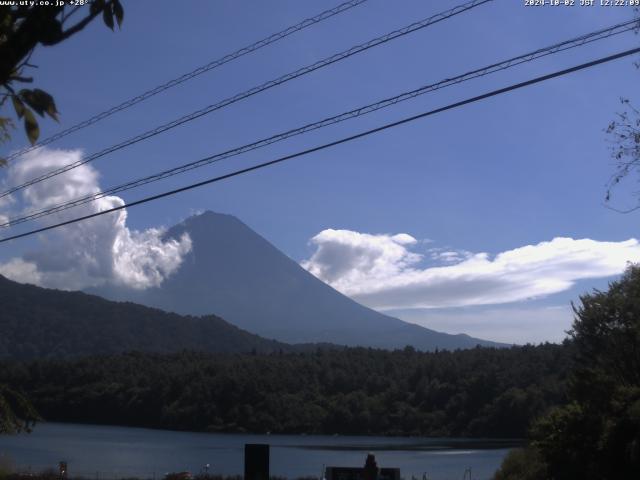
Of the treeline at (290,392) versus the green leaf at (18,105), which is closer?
the green leaf at (18,105)

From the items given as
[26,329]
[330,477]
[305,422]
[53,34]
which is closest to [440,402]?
[305,422]

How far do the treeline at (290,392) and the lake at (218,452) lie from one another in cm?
308

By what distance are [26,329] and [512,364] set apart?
136754 millimetres

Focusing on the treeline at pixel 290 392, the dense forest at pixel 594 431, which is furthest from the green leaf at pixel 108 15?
the treeline at pixel 290 392

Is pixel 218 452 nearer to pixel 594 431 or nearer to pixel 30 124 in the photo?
pixel 594 431

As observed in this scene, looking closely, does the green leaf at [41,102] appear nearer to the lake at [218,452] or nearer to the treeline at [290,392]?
the lake at [218,452]

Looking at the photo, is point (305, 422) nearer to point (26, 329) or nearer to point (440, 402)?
point (440, 402)

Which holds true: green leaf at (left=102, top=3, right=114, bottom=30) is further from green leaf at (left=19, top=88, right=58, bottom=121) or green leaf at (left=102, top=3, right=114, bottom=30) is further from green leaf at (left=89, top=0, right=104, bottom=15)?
green leaf at (left=19, top=88, right=58, bottom=121)

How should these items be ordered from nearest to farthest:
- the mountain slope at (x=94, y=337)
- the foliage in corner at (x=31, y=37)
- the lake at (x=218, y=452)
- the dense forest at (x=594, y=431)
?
the foliage in corner at (x=31, y=37)
the dense forest at (x=594, y=431)
the lake at (x=218, y=452)
the mountain slope at (x=94, y=337)

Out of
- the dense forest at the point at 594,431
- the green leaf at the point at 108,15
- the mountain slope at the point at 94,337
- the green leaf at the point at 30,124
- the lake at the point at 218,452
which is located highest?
the mountain slope at the point at 94,337

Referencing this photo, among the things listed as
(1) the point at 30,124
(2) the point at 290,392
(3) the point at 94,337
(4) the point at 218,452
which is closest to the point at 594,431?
(1) the point at 30,124

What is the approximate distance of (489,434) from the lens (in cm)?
8069

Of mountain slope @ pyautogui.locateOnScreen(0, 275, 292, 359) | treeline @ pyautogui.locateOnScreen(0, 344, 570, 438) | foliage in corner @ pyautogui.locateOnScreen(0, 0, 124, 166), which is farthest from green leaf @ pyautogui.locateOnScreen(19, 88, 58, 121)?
mountain slope @ pyautogui.locateOnScreen(0, 275, 292, 359)

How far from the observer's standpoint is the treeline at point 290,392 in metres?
88.0
